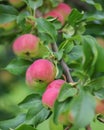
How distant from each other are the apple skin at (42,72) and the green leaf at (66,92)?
110 mm

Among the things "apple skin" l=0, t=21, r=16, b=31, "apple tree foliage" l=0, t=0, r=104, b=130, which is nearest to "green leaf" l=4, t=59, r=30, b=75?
"apple tree foliage" l=0, t=0, r=104, b=130

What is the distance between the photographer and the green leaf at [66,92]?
85 centimetres

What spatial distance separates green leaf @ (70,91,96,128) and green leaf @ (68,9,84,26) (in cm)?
33

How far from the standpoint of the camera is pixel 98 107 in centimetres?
92

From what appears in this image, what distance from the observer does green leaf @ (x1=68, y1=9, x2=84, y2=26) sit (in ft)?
3.69

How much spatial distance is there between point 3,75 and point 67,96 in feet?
2.75

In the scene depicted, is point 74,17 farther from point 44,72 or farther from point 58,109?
point 58,109

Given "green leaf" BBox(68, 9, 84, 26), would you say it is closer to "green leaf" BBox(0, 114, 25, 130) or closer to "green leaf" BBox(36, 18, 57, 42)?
"green leaf" BBox(36, 18, 57, 42)

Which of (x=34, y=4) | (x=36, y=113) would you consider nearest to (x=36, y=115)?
(x=36, y=113)

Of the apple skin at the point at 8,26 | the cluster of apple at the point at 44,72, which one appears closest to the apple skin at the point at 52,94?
the cluster of apple at the point at 44,72

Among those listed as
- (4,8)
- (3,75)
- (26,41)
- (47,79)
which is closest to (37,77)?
(47,79)

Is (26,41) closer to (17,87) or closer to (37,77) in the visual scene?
(37,77)

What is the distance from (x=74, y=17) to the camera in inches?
44.7

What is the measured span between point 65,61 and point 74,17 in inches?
5.3
